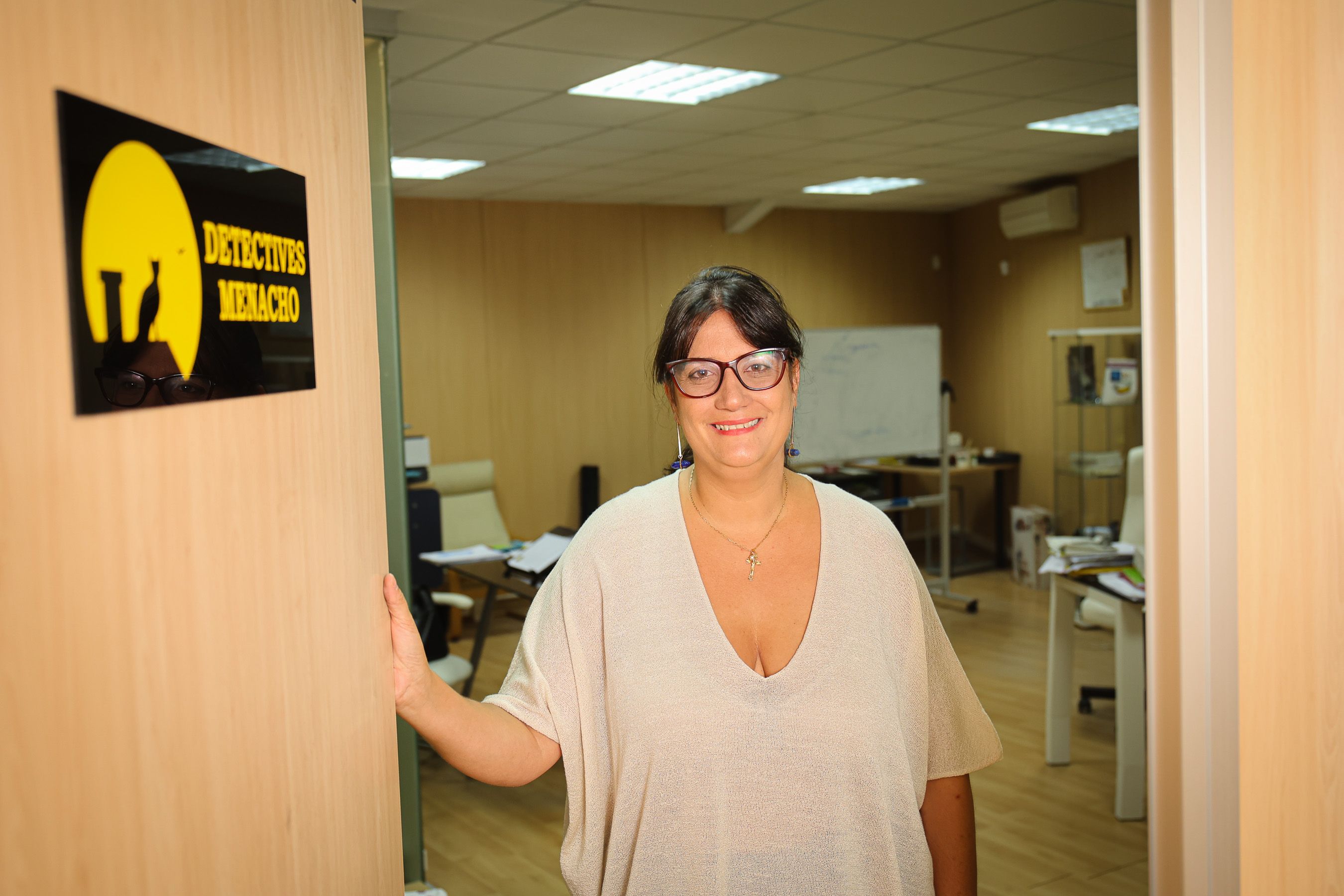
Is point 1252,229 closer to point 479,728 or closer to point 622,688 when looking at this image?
point 622,688

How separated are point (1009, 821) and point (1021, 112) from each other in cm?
344

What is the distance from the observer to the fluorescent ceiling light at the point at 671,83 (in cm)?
436

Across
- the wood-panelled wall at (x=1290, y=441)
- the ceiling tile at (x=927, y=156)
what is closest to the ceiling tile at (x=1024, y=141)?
the ceiling tile at (x=927, y=156)

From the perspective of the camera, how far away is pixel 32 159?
1.92ft

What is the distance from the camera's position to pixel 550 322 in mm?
7824

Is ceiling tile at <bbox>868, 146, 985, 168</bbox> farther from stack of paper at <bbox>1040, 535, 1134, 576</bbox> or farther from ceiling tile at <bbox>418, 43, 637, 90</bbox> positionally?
stack of paper at <bbox>1040, 535, 1134, 576</bbox>

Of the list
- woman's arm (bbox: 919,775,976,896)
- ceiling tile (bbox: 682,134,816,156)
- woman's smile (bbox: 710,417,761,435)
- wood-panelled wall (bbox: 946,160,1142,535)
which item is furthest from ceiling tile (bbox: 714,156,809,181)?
woman's arm (bbox: 919,775,976,896)

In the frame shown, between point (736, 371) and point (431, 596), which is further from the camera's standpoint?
point (431, 596)

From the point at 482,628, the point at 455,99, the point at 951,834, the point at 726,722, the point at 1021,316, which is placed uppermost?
the point at 455,99

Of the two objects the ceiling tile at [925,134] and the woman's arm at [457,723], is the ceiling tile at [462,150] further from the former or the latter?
the woman's arm at [457,723]

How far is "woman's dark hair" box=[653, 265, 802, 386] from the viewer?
4.90 feet

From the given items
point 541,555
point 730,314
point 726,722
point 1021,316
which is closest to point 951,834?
point 726,722

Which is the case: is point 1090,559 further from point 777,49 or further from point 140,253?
point 140,253

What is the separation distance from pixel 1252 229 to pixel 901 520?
808cm
